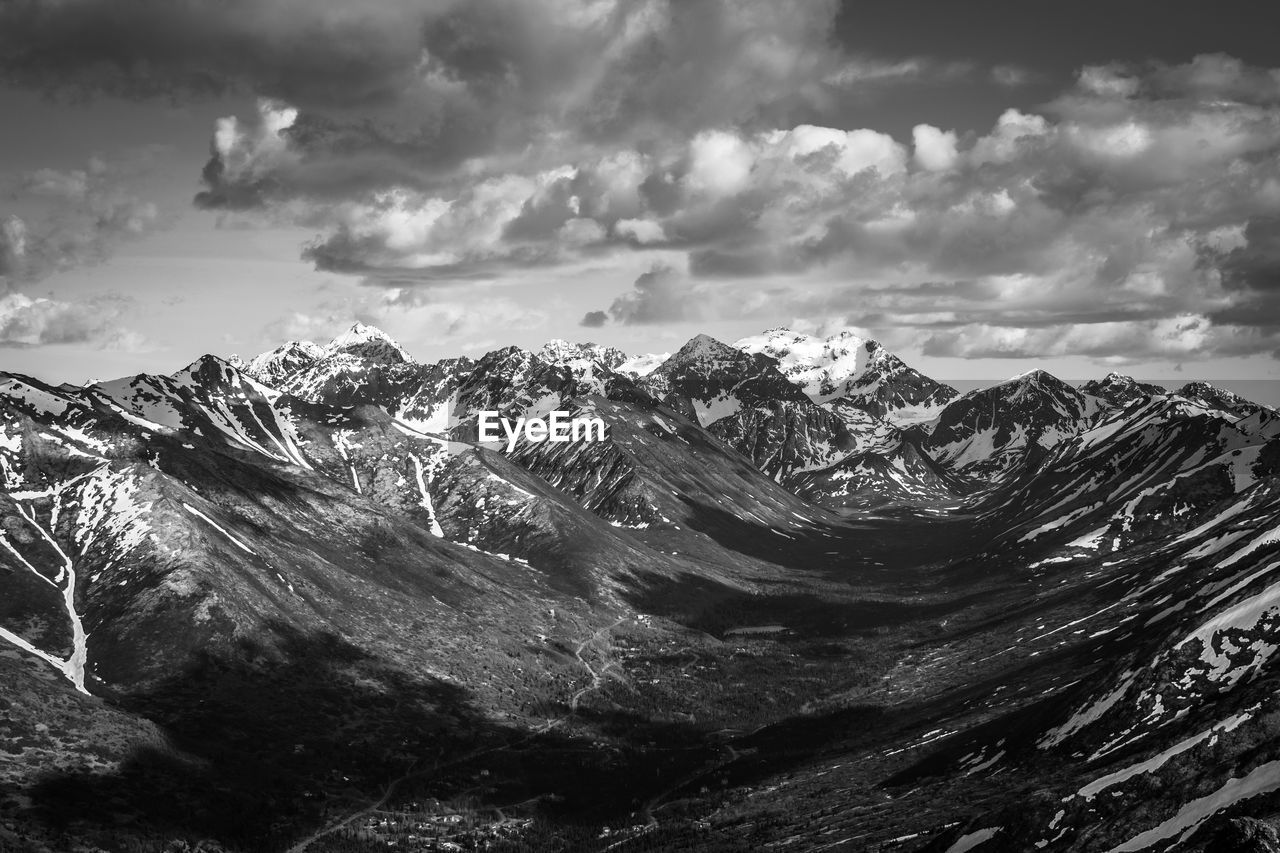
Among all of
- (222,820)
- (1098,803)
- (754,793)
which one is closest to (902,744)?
(754,793)

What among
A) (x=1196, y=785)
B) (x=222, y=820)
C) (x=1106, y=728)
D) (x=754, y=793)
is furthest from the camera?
(x=754, y=793)

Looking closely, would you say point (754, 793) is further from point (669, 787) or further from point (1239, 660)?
point (1239, 660)

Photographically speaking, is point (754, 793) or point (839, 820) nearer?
point (839, 820)

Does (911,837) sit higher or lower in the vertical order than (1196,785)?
lower

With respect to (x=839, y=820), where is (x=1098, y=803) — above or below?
above

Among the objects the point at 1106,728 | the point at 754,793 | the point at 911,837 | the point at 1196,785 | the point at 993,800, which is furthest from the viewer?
the point at 754,793

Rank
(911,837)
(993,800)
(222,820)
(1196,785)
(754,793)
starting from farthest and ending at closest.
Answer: (754,793), (222,820), (993,800), (911,837), (1196,785)

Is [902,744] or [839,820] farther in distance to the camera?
[902,744]

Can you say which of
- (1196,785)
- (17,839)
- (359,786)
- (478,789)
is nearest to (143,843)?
(17,839)

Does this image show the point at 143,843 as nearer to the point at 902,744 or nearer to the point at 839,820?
the point at 839,820

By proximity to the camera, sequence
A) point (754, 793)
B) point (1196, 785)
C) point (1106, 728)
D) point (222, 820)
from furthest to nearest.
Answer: point (754, 793), point (222, 820), point (1106, 728), point (1196, 785)
